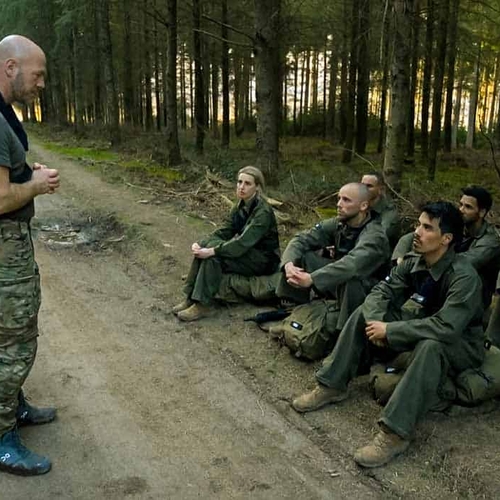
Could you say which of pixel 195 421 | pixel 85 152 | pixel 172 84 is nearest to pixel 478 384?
pixel 195 421

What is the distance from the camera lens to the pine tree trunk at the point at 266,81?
421 inches

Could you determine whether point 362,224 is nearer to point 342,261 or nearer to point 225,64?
point 342,261

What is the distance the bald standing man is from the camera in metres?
3.08

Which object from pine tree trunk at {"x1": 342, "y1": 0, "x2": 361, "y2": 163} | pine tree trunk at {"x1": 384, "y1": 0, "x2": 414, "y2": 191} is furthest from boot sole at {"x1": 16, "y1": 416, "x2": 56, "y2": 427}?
pine tree trunk at {"x1": 342, "y1": 0, "x2": 361, "y2": 163}

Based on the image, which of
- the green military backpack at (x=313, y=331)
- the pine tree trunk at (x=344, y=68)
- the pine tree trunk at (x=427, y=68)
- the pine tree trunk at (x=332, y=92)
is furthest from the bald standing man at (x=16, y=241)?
the pine tree trunk at (x=332, y=92)

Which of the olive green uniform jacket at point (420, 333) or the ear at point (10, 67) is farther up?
the ear at point (10, 67)

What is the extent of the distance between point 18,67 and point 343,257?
9.39ft

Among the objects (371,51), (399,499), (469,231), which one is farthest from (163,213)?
(371,51)

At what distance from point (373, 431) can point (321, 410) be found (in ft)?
1.39

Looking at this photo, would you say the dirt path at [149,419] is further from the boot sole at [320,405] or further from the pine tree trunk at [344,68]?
the pine tree trunk at [344,68]

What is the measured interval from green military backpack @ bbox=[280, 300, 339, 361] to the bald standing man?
2.24 meters

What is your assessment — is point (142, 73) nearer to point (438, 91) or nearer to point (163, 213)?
point (438, 91)

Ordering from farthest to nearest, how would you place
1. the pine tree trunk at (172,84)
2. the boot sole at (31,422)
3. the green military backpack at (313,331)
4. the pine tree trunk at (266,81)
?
the pine tree trunk at (172,84) < the pine tree trunk at (266,81) < the green military backpack at (313,331) < the boot sole at (31,422)

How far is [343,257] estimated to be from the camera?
4.87 m
